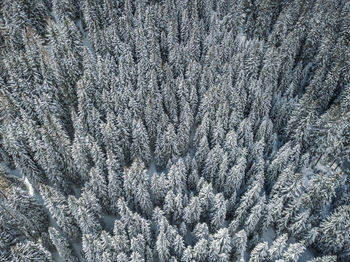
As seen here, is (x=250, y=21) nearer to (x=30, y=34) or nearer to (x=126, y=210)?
(x=30, y=34)

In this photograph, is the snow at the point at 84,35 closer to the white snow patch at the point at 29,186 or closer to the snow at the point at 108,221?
the white snow patch at the point at 29,186

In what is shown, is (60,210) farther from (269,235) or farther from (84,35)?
(84,35)

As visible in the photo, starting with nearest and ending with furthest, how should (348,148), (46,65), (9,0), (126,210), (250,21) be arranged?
1. (126,210)
2. (348,148)
3. (46,65)
4. (9,0)
5. (250,21)

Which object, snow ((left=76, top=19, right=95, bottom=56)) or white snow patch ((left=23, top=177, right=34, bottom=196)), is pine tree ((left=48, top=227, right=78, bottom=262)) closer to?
white snow patch ((left=23, top=177, right=34, bottom=196))

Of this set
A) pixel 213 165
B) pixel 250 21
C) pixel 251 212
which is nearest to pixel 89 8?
pixel 250 21

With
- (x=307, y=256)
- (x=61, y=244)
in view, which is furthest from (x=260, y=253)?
(x=61, y=244)

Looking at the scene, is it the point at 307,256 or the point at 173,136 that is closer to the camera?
the point at 307,256

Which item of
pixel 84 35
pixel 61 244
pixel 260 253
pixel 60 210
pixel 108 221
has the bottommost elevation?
pixel 108 221

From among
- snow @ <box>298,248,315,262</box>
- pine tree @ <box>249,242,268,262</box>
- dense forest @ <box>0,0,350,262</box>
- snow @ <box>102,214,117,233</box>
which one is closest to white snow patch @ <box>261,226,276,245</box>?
dense forest @ <box>0,0,350,262</box>
